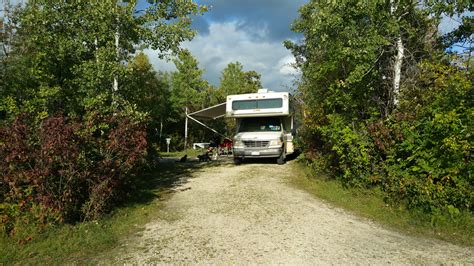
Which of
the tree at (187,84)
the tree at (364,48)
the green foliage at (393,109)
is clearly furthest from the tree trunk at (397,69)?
the tree at (187,84)

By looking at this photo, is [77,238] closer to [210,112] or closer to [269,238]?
[269,238]

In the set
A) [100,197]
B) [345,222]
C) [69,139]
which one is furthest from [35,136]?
[345,222]

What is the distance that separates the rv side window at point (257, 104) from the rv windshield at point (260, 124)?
66cm

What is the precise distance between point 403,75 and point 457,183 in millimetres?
4471

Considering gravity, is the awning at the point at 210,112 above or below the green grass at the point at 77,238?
above

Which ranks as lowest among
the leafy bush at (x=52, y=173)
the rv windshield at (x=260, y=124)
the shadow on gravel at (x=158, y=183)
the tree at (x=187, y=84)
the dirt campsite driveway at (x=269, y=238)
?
the dirt campsite driveway at (x=269, y=238)

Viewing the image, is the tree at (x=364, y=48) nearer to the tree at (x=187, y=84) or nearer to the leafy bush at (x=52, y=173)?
the leafy bush at (x=52, y=173)

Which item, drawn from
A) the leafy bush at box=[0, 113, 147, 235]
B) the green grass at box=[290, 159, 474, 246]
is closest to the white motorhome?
the green grass at box=[290, 159, 474, 246]

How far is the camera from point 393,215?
6645 millimetres

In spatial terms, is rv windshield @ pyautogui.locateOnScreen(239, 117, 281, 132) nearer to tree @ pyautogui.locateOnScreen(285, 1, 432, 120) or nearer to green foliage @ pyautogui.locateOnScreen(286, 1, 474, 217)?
green foliage @ pyautogui.locateOnScreen(286, 1, 474, 217)

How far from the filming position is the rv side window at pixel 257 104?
13742 mm

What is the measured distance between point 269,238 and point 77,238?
2951 millimetres

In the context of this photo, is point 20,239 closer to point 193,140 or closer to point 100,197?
point 100,197

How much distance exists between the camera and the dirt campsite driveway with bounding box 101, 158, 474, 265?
4699mm
